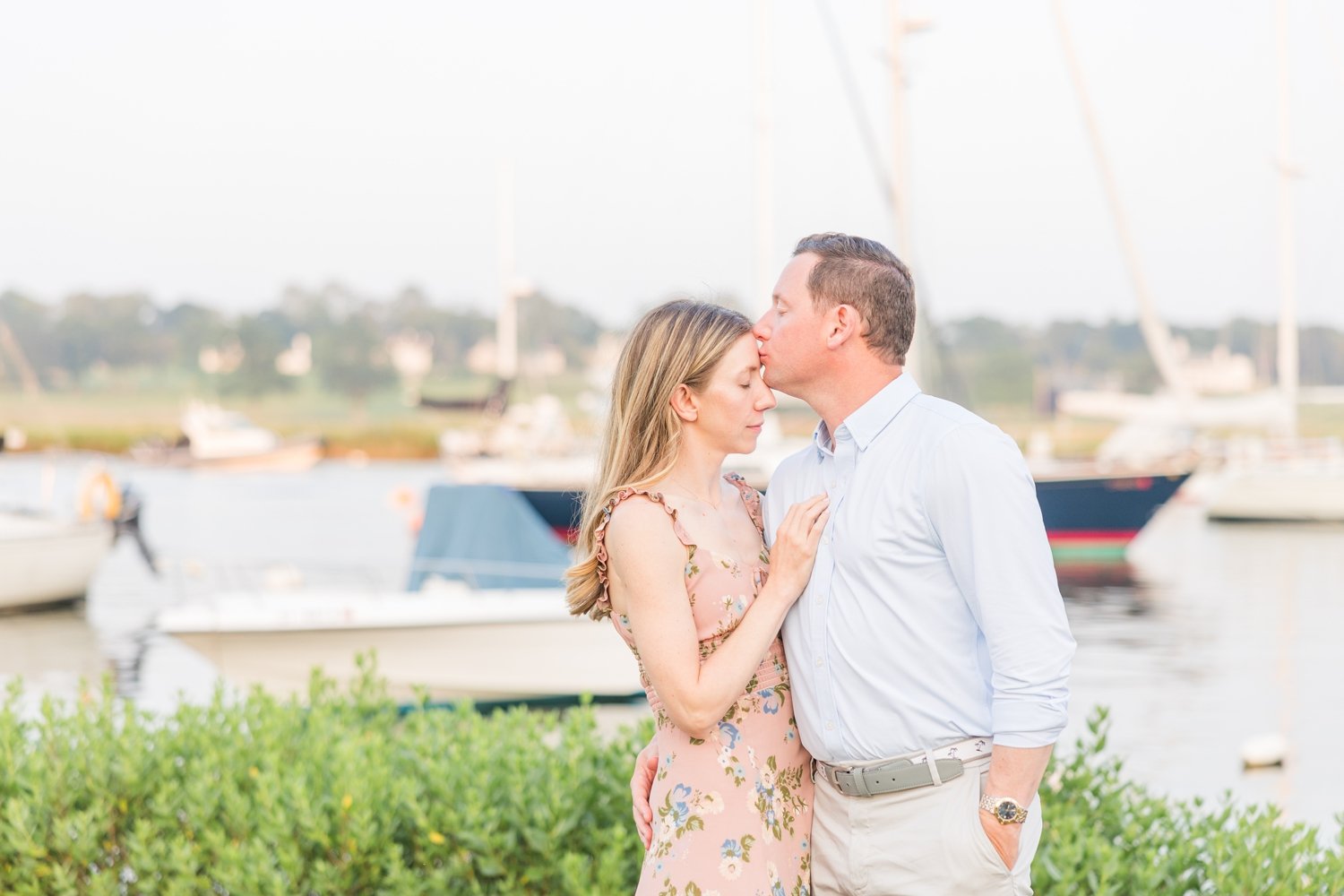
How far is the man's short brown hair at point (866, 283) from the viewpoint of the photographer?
285cm

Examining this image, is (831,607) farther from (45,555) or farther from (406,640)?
(45,555)

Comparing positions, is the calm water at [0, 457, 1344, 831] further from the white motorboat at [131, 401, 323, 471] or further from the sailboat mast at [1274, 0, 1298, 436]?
the white motorboat at [131, 401, 323, 471]

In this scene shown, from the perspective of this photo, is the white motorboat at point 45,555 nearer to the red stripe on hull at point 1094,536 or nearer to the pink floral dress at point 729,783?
the red stripe on hull at point 1094,536

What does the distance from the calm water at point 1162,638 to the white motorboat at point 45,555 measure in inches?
17.1

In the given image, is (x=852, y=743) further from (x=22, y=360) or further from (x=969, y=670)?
(x=22, y=360)

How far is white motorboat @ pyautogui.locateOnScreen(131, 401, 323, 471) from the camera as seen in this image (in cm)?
11112

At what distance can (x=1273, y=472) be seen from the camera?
49.4m

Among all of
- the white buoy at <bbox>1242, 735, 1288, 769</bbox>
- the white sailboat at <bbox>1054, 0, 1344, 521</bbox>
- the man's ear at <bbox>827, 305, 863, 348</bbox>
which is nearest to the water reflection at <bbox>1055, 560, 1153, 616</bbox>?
the white sailboat at <bbox>1054, 0, 1344, 521</bbox>

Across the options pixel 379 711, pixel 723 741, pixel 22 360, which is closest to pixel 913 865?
pixel 723 741

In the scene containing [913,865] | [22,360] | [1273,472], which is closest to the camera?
[913,865]

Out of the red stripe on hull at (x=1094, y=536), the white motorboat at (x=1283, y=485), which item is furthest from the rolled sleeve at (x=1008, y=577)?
the white motorboat at (x=1283, y=485)

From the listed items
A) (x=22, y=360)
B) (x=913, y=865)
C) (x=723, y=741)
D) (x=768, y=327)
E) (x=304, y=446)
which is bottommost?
(x=913, y=865)

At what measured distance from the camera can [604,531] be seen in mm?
3006

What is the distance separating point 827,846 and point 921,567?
62 centimetres
